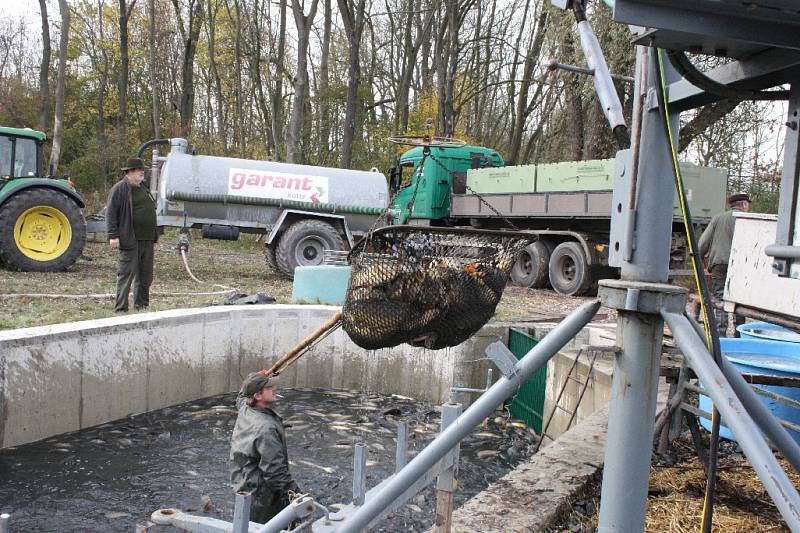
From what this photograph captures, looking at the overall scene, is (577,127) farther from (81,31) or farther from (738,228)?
(81,31)

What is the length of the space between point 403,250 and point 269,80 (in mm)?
30226

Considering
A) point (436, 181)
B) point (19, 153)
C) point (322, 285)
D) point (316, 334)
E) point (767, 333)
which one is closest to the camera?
point (316, 334)

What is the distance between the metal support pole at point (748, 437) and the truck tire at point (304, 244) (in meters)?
11.3

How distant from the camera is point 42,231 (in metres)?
12.2

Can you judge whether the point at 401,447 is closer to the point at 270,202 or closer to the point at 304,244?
the point at 304,244

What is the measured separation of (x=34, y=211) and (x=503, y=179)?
29.7ft

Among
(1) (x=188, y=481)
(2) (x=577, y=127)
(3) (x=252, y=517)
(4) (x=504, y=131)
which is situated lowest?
(1) (x=188, y=481)

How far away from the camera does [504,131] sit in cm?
3397

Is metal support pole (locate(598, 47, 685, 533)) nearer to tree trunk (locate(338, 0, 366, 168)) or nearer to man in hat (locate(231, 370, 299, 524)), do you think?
man in hat (locate(231, 370, 299, 524))

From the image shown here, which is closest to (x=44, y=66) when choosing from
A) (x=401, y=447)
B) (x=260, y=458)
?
(x=260, y=458)

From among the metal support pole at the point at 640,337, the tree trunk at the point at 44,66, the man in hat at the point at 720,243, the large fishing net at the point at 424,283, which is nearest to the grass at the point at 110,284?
the large fishing net at the point at 424,283

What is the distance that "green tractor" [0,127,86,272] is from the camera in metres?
11.8

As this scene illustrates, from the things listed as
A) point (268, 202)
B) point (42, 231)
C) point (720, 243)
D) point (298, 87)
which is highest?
point (298, 87)

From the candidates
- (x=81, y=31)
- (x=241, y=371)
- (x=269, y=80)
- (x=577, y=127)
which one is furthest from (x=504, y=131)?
(x=241, y=371)
